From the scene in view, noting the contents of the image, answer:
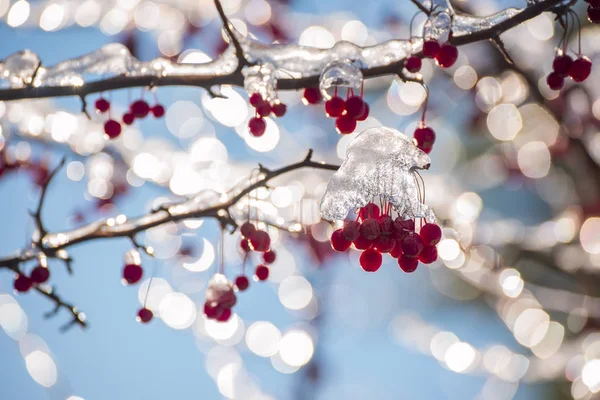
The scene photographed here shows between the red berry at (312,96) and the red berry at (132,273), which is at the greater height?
the red berry at (312,96)

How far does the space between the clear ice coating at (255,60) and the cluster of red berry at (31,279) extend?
2.86 feet

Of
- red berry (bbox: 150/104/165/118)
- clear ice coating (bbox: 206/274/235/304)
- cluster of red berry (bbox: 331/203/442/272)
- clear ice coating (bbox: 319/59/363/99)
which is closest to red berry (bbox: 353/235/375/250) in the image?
cluster of red berry (bbox: 331/203/442/272)

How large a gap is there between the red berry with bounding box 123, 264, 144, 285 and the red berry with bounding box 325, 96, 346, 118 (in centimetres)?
132

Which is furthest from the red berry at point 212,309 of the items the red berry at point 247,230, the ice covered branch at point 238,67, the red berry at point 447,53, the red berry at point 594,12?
the red berry at point 594,12

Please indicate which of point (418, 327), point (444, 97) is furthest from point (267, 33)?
point (418, 327)

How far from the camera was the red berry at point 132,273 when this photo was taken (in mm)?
2721

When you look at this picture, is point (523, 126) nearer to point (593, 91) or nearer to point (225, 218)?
point (593, 91)

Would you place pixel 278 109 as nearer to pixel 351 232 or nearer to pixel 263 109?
pixel 263 109

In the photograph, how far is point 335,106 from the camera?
211 cm

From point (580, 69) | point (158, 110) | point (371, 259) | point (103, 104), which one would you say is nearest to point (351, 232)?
point (371, 259)

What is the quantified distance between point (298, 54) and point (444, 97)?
4.27m

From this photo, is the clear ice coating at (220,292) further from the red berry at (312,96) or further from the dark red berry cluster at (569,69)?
the dark red berry cluster at (569,69)

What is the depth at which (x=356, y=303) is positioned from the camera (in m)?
12.0

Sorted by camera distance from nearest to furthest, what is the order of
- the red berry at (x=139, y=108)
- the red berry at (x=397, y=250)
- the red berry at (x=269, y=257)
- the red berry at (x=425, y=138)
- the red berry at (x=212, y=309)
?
the red berry at (x=397, y=250)
the red berry at (x=425, y=138)
the red berry at (x=212, y=309)
the red berry at (x=139, y=108)
the red berry at (x=269, y=257)
